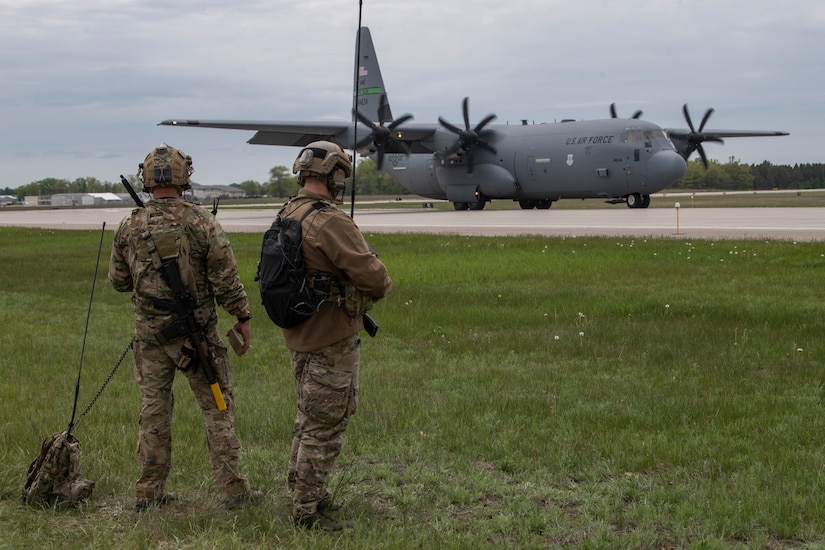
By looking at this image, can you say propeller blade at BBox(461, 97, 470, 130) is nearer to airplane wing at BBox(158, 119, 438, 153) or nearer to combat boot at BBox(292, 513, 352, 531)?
airplane wing at BBox(158, 119, 438, 153)

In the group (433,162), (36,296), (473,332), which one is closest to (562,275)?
(473,332)

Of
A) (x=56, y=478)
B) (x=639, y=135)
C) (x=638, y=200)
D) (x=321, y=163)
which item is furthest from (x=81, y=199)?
(x=321, y=163)

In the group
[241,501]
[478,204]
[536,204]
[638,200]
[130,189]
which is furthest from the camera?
[536,204]

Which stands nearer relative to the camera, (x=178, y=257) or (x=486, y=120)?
(x=178, y=257)

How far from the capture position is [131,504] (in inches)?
215

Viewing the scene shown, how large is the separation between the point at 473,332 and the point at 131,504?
610 cm

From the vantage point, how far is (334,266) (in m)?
4.88

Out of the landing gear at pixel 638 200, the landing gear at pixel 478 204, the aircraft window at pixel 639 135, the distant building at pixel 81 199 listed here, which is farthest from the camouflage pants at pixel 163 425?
the distant building at pixel 81 199

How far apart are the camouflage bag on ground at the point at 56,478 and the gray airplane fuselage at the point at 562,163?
33.8 m

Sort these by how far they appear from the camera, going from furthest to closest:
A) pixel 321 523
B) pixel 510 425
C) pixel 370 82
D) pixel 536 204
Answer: pixel 370 82
pixel 536 204
pixel 510 425
pixel 321 523

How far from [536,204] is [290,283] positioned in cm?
4276

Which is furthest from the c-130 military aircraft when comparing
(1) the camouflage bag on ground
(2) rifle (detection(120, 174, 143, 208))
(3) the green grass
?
(1) the camouflage bag on ground

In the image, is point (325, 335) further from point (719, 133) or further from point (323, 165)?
point (719, 133)

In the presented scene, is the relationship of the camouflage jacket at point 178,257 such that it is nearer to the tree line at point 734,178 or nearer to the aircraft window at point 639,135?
the aircraft window at point 639,135
